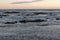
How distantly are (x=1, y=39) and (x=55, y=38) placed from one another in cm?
337

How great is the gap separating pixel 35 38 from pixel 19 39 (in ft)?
3.37

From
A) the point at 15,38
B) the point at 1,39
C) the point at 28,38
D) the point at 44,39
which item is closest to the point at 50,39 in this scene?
the point at 44,39

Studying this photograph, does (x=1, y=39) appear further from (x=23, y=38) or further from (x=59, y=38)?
(x=59, y=38)

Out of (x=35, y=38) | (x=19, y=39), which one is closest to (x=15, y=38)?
(x=19, y=39)

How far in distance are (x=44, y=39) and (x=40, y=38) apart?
40 centimetres

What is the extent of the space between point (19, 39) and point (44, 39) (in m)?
1.54

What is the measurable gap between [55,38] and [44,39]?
765 millimetres

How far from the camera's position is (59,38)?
1062 cm

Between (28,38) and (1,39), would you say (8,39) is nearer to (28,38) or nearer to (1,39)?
(1,39)

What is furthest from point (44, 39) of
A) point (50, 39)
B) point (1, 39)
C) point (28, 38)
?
point (1, 39)

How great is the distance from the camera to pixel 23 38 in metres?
10.7

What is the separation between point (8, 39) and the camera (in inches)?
410

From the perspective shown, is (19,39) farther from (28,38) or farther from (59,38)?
(59,38)

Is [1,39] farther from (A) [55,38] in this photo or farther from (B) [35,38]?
(A) [55,38]
